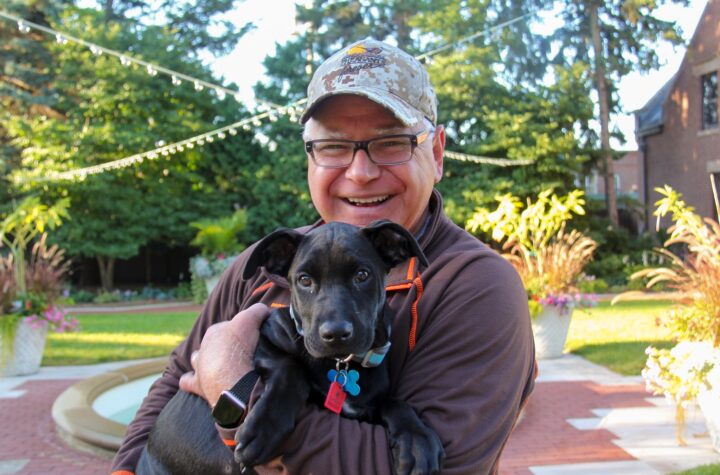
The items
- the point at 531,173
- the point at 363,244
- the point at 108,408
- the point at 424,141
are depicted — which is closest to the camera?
the point at 363,244

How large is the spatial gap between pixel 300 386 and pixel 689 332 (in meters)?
4.62

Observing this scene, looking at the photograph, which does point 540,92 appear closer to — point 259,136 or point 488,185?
point 488,185

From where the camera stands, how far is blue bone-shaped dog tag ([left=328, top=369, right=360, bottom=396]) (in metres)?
1.67

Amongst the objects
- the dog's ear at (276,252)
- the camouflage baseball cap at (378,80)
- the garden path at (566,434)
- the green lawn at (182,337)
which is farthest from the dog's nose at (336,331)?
the green lawn at (182,337)

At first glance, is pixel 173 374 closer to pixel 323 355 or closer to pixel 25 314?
pixel 323 355

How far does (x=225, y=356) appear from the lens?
168cm

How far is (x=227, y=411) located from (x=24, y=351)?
757cm

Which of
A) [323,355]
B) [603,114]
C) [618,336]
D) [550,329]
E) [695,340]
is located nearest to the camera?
[323,355]

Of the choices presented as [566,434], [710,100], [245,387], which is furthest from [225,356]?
[710,100]

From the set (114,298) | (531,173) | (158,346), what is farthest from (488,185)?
(158,346)

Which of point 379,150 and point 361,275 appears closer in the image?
point 361,275

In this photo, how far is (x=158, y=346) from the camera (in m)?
9.73

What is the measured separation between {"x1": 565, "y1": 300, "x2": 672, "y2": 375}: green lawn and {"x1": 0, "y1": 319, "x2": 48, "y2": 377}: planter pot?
7184 mm

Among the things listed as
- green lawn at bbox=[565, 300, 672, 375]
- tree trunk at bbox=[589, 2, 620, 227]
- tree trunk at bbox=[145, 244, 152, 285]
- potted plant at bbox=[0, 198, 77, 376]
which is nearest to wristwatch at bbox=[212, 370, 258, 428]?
green lawn at bbox=[565, 300, 672, 375]
